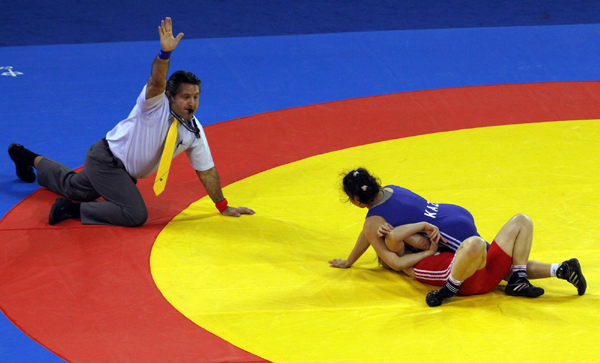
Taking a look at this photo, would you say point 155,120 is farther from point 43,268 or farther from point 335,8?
point 335,8

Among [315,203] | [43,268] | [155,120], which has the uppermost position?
[155,120]

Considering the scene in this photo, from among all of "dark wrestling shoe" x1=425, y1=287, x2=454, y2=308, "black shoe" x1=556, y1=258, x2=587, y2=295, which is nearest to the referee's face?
"dark wrestling shoe" x1=425, y1=287, x2=454, y2=308

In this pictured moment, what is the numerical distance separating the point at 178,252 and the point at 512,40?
598cm

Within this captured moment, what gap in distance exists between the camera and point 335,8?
11.0m

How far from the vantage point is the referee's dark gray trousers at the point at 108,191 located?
17.0ft

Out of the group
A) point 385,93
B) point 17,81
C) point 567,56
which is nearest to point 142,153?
point 385,93

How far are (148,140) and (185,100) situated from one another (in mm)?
401

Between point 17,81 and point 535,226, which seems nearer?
point 535,226

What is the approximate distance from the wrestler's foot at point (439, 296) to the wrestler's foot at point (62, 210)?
8.70 feet

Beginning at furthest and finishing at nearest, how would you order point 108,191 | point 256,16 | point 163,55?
point 256,16
point 108,191
point 163,55

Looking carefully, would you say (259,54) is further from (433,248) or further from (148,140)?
(433,248)

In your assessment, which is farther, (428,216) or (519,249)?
(428,216)

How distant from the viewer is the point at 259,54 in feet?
29.2

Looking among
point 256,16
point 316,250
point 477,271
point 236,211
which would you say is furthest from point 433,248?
point 256,16
